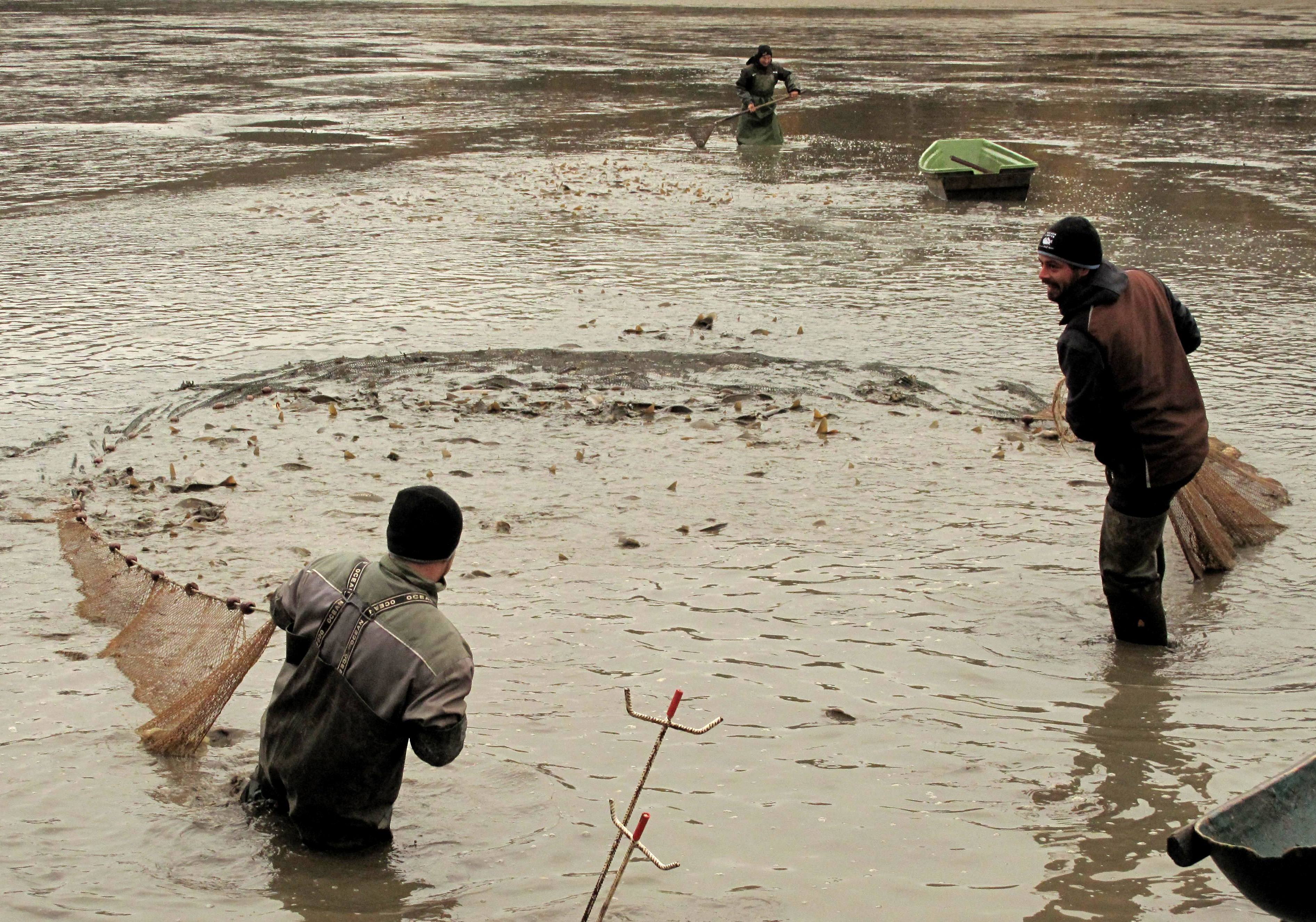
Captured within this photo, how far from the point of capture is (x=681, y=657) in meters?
5.88

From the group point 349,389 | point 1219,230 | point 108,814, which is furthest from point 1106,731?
point 1219,230

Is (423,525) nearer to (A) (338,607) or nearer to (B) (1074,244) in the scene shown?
(A) (338,607)

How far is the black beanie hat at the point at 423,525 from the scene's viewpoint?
4047 mm

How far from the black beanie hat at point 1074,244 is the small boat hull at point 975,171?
10.8m

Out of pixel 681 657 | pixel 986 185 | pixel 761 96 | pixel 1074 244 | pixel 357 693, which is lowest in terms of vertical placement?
pixel 681 657

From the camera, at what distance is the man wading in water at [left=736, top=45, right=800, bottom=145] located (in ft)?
67.4

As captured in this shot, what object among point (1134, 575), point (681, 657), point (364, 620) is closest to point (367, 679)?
point (364, 620)

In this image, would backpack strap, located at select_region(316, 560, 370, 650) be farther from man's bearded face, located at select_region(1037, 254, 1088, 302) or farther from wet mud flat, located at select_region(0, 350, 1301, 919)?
man's bearded face, located at select_region(1037, 254, 1088, 302)

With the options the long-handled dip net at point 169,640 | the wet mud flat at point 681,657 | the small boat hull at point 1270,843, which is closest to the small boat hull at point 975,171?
the wet mud flat at point 681,657

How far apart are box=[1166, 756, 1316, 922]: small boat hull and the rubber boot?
1.95 meters

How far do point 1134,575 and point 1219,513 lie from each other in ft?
4.11

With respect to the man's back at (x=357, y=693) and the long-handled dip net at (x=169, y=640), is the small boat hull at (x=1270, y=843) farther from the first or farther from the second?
the long-handled dip net at (x=169, y=640)

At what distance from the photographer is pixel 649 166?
63.4 feet

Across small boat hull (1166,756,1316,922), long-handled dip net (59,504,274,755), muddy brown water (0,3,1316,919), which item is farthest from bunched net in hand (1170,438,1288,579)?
long-handled dip net (59,504,274,755)
